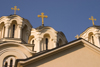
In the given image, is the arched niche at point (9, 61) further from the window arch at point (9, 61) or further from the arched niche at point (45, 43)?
the arched niche at point (45, 43)

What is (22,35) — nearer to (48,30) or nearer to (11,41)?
(11,41)

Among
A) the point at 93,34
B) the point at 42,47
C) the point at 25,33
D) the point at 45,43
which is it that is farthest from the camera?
the point at 93,34

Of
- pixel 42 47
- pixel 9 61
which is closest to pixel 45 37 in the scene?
pixel 42 47

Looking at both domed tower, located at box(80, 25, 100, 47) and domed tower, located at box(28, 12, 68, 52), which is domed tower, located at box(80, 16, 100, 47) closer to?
domed tower, located at box(80, 25, 100, 47)

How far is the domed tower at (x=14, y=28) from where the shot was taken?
66.3 ft

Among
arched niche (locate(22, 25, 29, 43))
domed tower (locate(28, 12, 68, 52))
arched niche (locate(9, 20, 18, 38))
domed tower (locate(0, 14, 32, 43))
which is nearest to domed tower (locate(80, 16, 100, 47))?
domed tower (locate(28, 12, 68, 52))

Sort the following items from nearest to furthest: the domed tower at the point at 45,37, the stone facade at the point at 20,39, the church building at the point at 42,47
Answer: the church building at the point at 42,47 < the stone facade at the point at 20,39 < the domed tower at the point at 45,37

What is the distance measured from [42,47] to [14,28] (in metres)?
4.58

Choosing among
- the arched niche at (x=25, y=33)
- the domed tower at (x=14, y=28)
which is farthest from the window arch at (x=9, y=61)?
the arched niche at (x=25, y=33)

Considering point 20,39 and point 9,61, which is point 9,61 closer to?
point 9,61

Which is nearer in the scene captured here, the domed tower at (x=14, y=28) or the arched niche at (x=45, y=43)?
the domed tower at (x=14, y=28)

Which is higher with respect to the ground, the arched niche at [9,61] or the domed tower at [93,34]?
the domed tower at [93,34]

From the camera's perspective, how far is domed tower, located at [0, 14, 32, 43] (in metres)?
20.2

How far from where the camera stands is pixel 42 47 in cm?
2436
